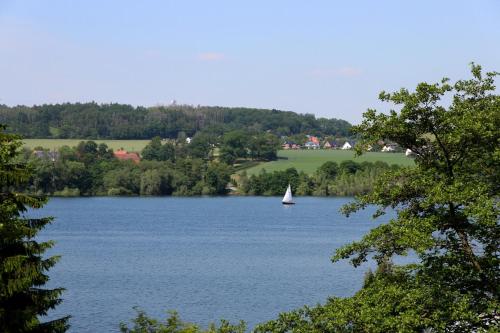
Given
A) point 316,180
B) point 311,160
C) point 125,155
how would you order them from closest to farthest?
point 316,180
point 311,160
point 125,155

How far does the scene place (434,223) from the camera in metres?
17.0

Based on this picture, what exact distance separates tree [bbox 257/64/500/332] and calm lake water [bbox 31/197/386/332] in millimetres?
16480

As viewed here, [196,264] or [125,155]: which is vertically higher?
[125,155]

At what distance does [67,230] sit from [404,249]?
266ft

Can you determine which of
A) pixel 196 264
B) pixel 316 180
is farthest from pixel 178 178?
pixel 196 264

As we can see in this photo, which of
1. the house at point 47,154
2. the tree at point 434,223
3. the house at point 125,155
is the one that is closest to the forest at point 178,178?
the house at point 47,154

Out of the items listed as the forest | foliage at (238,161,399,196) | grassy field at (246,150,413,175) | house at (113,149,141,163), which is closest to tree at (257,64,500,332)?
the forest

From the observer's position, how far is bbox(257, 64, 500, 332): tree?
16.2 metres

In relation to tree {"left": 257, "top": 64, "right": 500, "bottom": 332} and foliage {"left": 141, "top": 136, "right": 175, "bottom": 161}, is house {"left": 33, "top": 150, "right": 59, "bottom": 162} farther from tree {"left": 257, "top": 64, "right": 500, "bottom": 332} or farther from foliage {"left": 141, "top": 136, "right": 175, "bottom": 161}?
tree {"left": 257, "top": 64, "right": 500, "bottom": 332}

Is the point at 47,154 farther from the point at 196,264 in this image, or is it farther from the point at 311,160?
the point at 196,264

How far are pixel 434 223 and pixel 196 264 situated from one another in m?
47.4

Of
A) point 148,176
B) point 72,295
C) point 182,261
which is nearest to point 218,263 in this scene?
point 182,261

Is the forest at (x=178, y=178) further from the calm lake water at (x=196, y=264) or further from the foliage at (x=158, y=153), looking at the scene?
the calm lake water at (x=196, y=264)

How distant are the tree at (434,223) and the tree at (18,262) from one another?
478 cm
